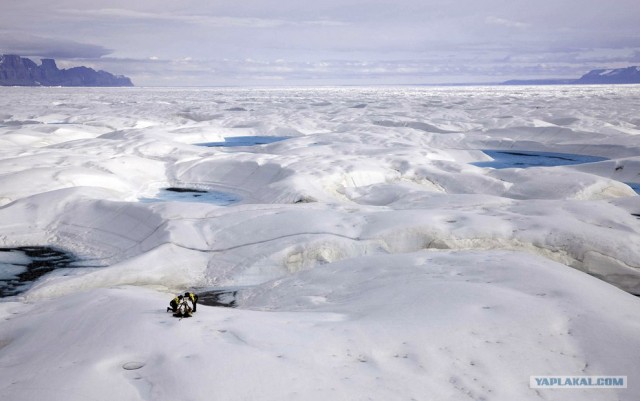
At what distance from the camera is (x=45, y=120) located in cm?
3356

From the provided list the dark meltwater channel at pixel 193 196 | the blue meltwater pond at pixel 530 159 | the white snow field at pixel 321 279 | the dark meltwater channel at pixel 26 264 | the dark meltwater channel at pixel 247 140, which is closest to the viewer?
the white snow field at pixel 321 279

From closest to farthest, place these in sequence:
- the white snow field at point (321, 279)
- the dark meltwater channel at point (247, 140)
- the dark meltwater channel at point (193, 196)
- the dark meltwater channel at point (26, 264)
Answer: the white snow field at point (321, 279) < the dark meltwater channel at point (26, 264) < the dark meltwater channel at point (193, 196) < the dark meltwater channel at point (247, 140)

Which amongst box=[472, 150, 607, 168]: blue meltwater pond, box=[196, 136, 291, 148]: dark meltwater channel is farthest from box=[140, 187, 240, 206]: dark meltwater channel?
box=[196, 136, 291, 148]: dark meltwater channel

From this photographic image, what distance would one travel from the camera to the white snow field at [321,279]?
3436 mm

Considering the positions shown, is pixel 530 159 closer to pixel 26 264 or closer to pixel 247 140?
pixel 247 140

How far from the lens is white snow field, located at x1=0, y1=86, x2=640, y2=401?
11.3 ft

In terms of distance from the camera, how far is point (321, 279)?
20.7 feet

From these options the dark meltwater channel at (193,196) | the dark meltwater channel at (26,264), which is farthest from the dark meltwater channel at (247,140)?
the dark meltwater channel at (26,264)

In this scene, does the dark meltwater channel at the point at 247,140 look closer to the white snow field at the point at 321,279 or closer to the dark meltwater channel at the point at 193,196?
the white snow field at the point at 321,279

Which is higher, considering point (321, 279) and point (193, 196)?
point (321, 279)

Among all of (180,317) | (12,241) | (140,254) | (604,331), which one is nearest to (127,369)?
(180,317)

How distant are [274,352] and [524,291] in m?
2.56

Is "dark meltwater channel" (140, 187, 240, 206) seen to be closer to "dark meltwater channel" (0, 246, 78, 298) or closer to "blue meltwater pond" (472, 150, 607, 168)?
"dark meltwater channel" (0, 246, 78, 298)

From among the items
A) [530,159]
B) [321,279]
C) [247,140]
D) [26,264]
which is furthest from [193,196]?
[247,140]
